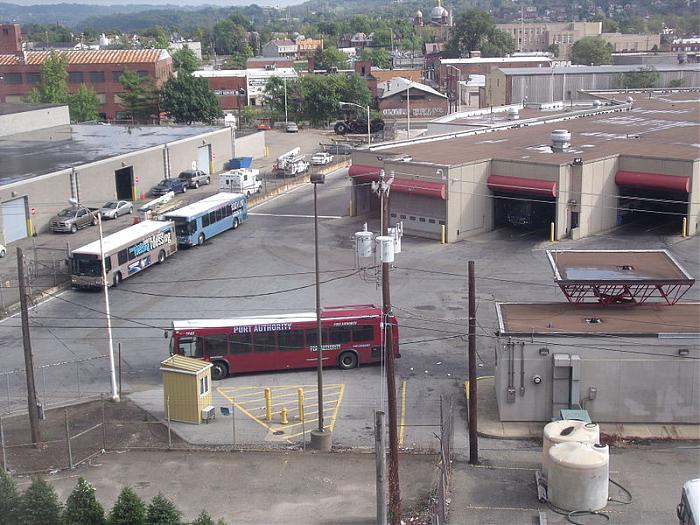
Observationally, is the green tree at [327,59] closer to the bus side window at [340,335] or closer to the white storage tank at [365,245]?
the bus side window at [340,335]

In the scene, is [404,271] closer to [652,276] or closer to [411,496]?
[652,276]

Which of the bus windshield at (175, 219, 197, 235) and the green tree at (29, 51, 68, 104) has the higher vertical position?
the green tree at (29, 51, 68, 104)

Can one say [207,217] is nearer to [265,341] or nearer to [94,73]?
[265,341]

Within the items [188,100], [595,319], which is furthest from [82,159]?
[595,319]

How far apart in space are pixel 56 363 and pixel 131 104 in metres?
61.9

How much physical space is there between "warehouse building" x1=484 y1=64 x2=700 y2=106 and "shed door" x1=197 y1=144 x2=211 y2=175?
38679mm

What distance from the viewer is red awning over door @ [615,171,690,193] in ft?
134

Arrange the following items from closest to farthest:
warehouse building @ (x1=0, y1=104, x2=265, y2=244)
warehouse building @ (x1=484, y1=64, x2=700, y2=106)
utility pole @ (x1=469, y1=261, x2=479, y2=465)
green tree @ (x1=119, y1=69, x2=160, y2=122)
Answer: utility pole @ (x1=469, y1=261, x2=479, y2=465), warehouse building @ (x1=0, y1=104, x2=265, y2=244), green tree @ (x1=119, y1=69, x2=160, y2=122), warehouse building @ (x1=484, y1=64, x2=700, y2=106)

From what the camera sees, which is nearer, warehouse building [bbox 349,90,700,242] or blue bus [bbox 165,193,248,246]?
blue bus [bbox 165,193,248,246]

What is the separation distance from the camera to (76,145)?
2287 inches

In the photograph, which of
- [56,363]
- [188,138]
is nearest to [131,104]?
[188,138]

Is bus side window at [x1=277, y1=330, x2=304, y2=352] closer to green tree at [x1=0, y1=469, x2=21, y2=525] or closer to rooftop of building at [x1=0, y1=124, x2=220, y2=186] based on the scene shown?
green tree at [x1=0, y1=469, x2=21, y2=525]

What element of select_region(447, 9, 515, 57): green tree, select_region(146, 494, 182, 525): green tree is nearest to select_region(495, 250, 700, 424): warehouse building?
select_region(146, 494, 182, 525): green tree

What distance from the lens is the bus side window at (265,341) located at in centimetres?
2589
